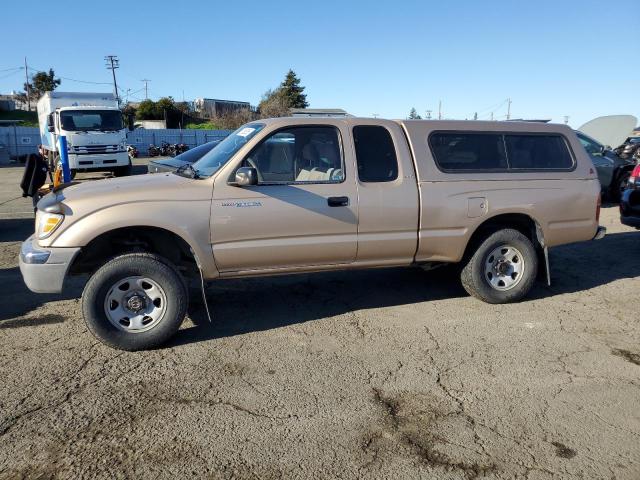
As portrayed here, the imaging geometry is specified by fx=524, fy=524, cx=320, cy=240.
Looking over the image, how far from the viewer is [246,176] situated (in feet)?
14.5

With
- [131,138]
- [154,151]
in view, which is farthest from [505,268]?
[131,138]

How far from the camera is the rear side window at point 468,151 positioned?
5.29m

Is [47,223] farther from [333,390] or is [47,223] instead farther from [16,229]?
[16,229]

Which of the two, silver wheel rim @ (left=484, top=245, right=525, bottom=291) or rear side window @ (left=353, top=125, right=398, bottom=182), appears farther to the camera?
silver wheel rim @ (left=484, top=245, right=525, bottom=291)

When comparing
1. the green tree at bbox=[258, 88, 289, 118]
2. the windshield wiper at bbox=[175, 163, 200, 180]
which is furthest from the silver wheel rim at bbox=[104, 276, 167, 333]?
the green tree at bbox=[258, 88, 289, 118]

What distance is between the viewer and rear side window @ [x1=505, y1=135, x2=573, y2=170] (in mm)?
5617

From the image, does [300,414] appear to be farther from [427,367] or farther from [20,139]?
[20,139]

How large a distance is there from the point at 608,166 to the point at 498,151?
25.7 ft

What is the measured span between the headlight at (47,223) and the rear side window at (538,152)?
14.5ft

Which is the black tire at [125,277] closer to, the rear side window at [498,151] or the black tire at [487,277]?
the rear side window at [498,151]

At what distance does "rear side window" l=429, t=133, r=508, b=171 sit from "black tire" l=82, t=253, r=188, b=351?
9.21ft

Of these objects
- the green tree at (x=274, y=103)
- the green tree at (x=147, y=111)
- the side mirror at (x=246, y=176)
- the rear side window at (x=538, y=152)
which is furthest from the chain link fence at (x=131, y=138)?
the side mirror at (x=246, y=176)

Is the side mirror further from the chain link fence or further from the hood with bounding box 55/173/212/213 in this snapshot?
the chain link fence

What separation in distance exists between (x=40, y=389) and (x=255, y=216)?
2092mm
